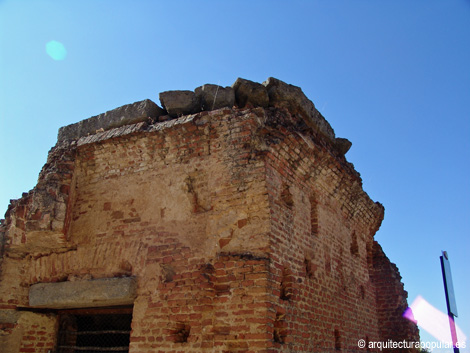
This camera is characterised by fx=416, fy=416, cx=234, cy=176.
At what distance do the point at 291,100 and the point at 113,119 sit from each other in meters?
2.69

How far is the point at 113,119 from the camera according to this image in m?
6.32

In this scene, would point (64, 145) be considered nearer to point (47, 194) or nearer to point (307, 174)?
point (47, 194)

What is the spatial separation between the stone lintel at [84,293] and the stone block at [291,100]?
10.2 feet

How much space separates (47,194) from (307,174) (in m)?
3.58

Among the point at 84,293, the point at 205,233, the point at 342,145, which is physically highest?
the point at 342,145

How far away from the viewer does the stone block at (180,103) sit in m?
5.89

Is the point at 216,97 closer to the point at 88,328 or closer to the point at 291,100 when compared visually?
the point at 291,100

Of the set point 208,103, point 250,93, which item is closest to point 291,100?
point 250,93

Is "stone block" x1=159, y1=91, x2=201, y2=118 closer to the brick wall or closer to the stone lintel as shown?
the brick wall

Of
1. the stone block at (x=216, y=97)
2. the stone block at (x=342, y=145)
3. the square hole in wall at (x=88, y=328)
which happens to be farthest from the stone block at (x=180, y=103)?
the square hole in wall at (x=88, y=328)

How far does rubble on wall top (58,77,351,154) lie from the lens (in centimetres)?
575

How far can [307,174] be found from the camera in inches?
229

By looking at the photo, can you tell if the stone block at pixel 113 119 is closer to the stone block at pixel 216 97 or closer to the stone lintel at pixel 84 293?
the stone block at pixel 216 97

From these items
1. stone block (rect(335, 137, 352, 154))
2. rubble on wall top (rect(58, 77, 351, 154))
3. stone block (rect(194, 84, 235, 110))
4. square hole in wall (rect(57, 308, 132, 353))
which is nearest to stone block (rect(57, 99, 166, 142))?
rubble on wall top (rect(58, 77, 351, 154))
